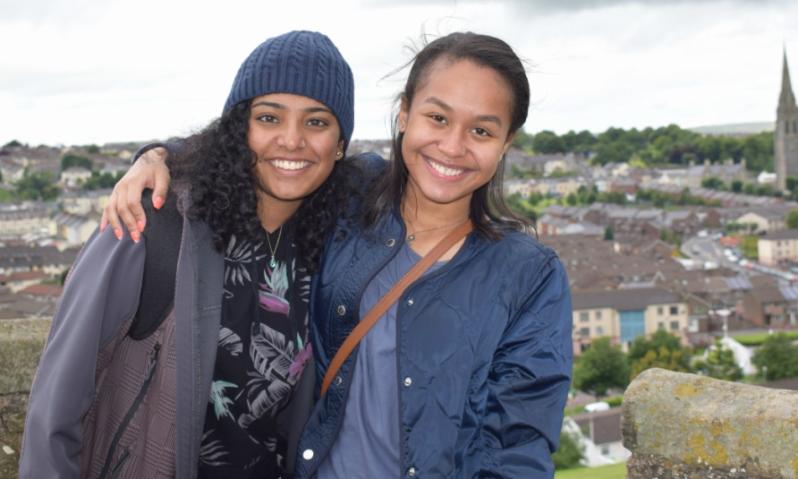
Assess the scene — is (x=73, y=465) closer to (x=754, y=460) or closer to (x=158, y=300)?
(x=158, y=300)

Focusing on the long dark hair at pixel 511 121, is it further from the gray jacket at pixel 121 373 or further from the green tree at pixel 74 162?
the green tree at pixel 74 162

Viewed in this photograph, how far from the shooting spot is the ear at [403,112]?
1.96 m

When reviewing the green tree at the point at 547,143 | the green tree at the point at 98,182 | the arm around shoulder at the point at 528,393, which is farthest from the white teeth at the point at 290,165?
the green tree at the point at 547,143

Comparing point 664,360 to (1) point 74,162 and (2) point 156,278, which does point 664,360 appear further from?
(1) point 74,162

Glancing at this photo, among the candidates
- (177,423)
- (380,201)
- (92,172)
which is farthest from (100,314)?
(92,172)

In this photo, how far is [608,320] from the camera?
125 ft

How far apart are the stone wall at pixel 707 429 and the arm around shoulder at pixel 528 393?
56 centimetres

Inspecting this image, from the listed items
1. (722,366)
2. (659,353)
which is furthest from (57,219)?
(722,366)

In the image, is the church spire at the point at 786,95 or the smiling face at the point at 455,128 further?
→ the church spire at the point at 786,95

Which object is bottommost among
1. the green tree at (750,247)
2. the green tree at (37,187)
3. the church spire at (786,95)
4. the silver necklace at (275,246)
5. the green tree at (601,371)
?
the green tree at (601,371)

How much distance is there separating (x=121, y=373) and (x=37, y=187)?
A: 92539mm

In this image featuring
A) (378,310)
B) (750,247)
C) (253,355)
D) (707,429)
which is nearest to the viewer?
(378,310)

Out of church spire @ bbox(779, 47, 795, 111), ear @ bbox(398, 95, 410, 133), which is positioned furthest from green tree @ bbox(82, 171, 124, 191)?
ear @ bbox(398, 95, 410, 133)

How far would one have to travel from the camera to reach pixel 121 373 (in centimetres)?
179
